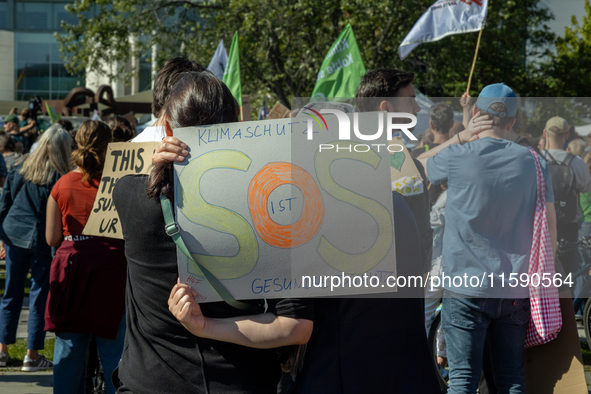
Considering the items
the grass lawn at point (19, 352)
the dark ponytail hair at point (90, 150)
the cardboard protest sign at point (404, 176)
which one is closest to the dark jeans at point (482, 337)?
the cardboard protest sign at point (404, 176)

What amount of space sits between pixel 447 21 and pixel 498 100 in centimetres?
369

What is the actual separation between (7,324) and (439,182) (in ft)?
13.4

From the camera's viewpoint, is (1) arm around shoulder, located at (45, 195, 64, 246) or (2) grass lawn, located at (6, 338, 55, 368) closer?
(1) arm around shoulder, located at (45, 195, 64, 246)

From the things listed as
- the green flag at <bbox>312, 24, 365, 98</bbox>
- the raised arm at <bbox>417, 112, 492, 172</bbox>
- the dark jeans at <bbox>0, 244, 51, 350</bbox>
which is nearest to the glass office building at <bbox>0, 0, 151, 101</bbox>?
the green flag at <bbox>312, 24, 365, 98</bbox>

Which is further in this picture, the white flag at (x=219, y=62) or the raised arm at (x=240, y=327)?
the white flag at (x=219, y=62)

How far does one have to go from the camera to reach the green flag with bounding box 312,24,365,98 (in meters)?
6.73

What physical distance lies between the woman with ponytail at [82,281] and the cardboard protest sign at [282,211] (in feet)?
6.25

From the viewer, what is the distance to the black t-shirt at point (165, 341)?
179 cm

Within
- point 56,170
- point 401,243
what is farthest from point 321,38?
point 401,243

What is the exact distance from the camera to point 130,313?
6.57 feet

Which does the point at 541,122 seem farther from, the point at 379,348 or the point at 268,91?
the point at 268,91

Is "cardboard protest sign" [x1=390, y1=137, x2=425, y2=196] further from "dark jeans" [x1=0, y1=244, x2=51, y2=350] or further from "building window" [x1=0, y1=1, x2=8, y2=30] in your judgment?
"building window" [x1=0, y1=1, x2=8, y2=30]

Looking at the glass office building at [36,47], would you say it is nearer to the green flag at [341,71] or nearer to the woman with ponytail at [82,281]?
the green flag at [341,71]

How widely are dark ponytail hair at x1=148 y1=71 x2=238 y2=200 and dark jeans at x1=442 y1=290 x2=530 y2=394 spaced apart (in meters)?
1.80
